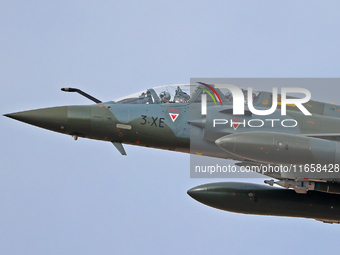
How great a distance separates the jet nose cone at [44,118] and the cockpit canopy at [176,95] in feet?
5.83

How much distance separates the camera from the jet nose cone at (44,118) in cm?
1585

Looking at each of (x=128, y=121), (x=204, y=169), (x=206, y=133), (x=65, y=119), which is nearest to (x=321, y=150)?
(x=206, y=133)

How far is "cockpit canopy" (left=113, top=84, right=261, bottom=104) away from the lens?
1625 cm

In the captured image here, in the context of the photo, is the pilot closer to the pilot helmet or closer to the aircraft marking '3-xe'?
the pilot helmet

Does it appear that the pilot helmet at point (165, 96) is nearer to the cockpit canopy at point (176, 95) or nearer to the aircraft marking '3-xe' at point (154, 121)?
the cockpit canopy at point (176, 95)

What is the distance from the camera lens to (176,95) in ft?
54.5

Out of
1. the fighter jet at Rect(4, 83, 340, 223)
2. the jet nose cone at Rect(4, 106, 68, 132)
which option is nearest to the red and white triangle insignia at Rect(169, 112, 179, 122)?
the fighter jet at Rect(4, 83, 340, 223)

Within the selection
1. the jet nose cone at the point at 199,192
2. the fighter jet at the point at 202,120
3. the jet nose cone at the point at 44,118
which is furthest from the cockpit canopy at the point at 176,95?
the jet nose cone at the point at 199,192

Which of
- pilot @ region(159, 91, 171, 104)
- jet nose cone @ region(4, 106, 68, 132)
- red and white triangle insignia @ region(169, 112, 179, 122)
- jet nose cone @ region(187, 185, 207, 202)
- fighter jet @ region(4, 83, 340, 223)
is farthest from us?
jet nose cone @ region(187, 185, 207, 202)

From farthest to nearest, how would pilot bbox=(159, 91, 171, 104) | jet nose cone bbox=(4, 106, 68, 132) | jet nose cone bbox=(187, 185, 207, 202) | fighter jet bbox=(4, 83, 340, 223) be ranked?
jet nose cone bbox=(187, 185, 207, 202)
pilot bbox=(159, 91, 171, 104)
jet nose cone bbox=(4, 106, 68, 132)
fighter jet bbox=(4, 83, 340, 223)

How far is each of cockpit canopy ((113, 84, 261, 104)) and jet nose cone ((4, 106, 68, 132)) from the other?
5.83 feet

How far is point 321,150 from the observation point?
14.3 m

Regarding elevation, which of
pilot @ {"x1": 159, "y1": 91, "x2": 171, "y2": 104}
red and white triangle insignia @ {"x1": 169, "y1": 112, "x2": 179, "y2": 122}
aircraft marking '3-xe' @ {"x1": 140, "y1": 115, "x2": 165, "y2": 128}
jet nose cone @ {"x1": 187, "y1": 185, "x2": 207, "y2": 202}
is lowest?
jet nose cone @ {"x1": 187, "y1": 185, "x2": 207, "y2": 202}

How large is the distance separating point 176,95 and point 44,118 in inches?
157
